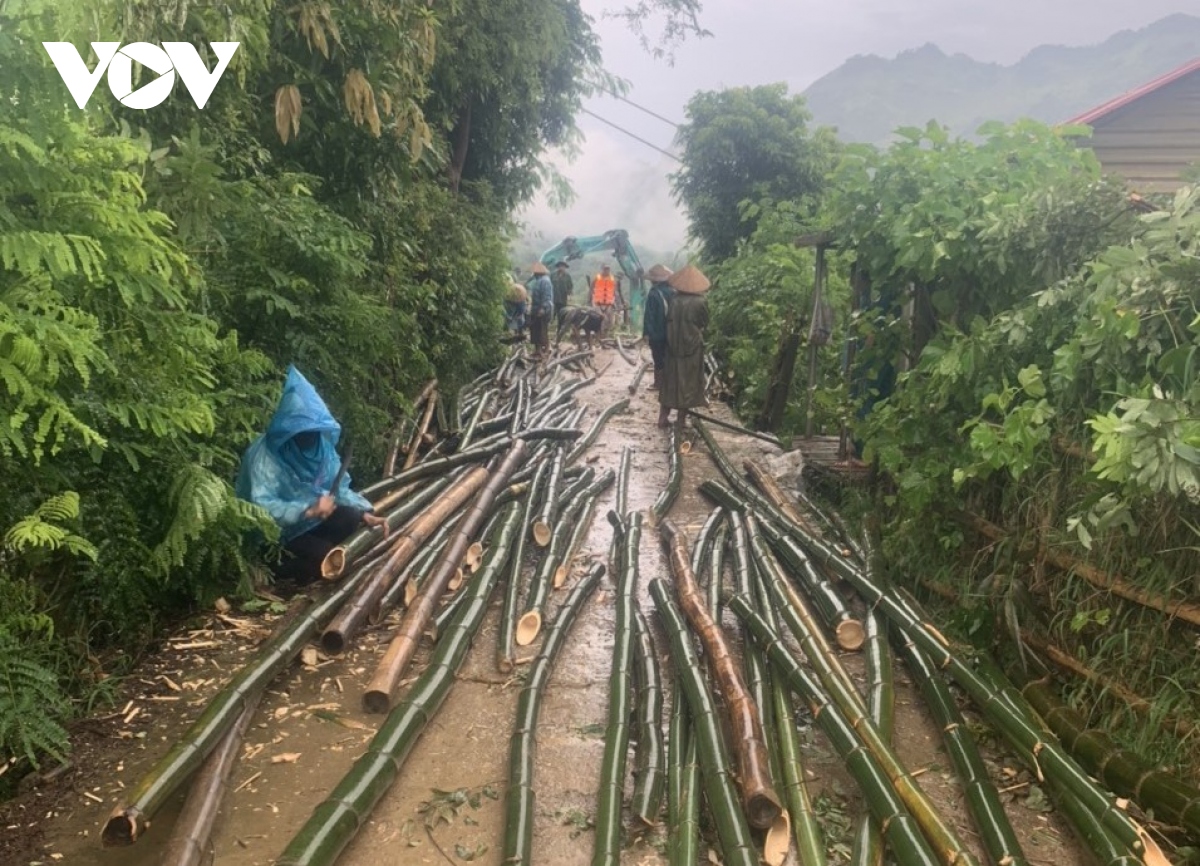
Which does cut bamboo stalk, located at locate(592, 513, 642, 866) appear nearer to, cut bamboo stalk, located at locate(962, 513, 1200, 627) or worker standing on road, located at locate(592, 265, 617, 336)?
cut bamboo stalk, located at locate(962, 513, 1200, 627)

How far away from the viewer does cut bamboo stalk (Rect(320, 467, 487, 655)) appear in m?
3.88

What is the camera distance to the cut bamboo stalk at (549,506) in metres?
5.29

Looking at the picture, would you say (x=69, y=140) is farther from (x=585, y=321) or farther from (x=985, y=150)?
(x=585, y=321)

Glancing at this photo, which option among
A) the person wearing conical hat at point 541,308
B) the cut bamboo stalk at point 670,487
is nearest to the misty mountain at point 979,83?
the person wearing conical hat at point 541,308

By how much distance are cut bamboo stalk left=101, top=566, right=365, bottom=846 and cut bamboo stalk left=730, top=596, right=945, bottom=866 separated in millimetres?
2167

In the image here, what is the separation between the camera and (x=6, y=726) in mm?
2674

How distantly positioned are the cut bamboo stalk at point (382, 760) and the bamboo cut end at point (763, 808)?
4.22ft

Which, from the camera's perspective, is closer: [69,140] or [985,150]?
[69,140]

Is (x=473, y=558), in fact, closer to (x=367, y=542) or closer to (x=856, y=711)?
(x=367, y=542)

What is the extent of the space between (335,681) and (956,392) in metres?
3.52

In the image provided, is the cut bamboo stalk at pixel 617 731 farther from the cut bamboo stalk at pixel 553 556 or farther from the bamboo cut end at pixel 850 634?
the bamboo cut end at pixel 850 634

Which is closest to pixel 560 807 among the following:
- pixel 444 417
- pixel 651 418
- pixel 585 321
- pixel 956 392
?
pixel 956 392

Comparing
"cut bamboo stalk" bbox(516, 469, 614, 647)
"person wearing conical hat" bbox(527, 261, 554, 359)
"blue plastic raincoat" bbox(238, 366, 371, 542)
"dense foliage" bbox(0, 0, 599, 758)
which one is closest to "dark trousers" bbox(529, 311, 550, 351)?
"person wearing conical hat" bbox(527, 261, 554, 359)

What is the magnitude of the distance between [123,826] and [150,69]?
10.7 feet
